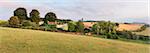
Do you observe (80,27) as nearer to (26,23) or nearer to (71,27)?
(71,27)

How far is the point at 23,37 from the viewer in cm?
441

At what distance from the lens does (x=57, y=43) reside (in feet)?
14.4

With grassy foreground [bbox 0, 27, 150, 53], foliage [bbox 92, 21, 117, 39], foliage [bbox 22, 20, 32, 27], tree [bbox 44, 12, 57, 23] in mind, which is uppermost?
tree [bbox 44, 12, 57, 23]

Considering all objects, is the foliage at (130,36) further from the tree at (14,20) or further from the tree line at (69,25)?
the tree at (14,20)

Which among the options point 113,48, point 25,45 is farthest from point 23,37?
point 113,48

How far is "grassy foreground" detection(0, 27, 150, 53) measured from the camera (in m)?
4.30

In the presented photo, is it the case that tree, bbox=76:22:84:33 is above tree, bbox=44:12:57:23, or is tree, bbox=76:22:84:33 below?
below

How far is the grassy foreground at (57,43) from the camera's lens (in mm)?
4297

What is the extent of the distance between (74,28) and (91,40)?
0.28 m

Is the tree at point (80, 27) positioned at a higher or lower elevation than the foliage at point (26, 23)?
lower

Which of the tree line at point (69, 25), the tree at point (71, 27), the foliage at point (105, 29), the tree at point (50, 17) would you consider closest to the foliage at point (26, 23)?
the tree line at point (69, 25)

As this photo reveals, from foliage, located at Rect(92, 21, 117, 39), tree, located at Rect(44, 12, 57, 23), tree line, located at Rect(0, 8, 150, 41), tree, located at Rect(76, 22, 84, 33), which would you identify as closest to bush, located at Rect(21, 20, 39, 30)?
tree line, located at Rect(0, 8, 150, 41)

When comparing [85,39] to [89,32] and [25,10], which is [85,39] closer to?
[89,32]

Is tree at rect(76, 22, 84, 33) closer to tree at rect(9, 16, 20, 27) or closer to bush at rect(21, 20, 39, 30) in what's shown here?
bush at rect(21, 20, 39, 30)
